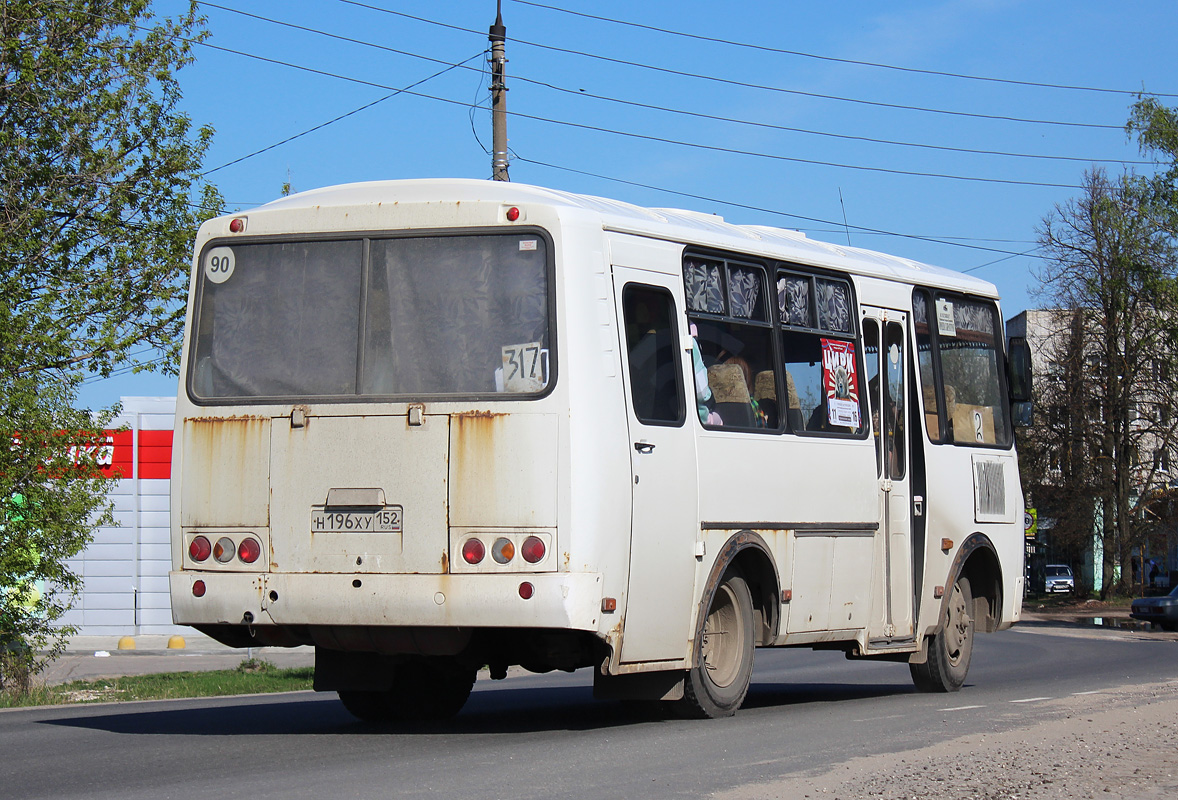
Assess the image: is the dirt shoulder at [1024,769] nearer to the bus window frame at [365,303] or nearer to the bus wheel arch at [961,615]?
the bus window frame at [365,303]

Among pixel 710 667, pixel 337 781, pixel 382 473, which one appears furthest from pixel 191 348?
pixel 710 667

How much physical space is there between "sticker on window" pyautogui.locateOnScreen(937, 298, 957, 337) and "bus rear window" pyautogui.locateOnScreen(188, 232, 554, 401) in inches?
223

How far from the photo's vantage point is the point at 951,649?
1345cm

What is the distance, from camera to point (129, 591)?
34.2m

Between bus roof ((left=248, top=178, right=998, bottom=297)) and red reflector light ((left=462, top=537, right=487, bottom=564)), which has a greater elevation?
bus roof ((left=248, top=178, right=998, bottom=297))

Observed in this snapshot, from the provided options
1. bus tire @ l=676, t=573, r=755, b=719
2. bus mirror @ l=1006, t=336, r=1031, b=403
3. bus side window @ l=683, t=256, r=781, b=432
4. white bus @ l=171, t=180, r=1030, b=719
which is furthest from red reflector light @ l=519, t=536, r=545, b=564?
bus mirror @ l=1006, t=336, r=1031, b=403

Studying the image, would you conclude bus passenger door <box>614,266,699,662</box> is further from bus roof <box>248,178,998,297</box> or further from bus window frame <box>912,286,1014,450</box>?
bus window frame <box>912,286,1014,450</box>

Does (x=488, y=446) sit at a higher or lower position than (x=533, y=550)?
higher

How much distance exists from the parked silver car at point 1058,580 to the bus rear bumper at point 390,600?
205ft

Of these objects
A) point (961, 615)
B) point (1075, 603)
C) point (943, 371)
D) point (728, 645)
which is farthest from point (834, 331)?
point (1075, 603)

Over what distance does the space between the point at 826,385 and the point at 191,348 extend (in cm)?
465

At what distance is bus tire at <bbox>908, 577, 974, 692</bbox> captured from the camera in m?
13.2

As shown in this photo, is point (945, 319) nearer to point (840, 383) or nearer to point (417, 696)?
point (840, 383)

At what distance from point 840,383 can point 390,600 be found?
14.3 feet
